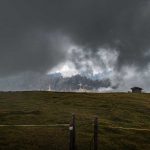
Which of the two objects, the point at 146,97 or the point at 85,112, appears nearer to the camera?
the point at 85,112

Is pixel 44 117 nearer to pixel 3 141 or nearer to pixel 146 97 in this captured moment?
pixel 3 141

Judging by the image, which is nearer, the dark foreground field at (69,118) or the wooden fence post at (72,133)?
the wooden fence post at (72,133)

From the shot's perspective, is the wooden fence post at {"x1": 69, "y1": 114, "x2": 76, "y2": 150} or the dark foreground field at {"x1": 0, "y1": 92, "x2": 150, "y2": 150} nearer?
the wooden fence post at {"x1": 69, "y1": 114, "x2": 76, "y2": 150}

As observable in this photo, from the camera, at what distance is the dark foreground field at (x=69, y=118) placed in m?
51.9

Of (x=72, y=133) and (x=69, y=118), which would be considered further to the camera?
(x=69, y=118)

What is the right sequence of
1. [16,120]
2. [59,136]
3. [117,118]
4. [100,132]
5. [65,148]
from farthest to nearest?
[117,118] < [16,120] < [100,132] < [59,136] < [65,148]

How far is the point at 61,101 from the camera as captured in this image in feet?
261

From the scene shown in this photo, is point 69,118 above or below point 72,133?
above

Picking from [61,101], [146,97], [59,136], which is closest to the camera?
[59,136]

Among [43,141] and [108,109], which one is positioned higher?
[108,109]

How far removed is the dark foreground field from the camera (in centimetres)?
5194

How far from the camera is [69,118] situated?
62344 mm

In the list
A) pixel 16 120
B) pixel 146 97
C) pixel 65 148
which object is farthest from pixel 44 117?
pixel 146 97

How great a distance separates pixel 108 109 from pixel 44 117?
47.4ft
